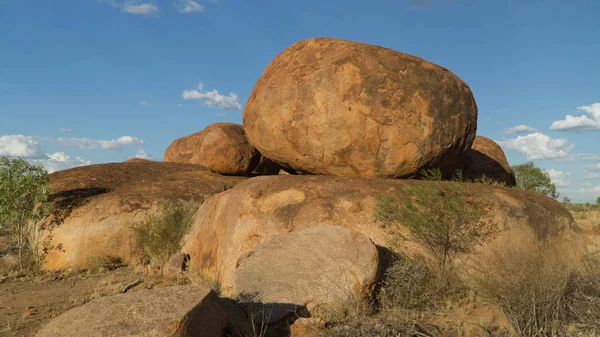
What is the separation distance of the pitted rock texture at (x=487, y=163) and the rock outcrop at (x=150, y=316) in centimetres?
763

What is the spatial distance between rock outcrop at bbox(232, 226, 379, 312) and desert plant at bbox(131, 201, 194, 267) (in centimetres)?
438

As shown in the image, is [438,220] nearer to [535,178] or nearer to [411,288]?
[411,288]

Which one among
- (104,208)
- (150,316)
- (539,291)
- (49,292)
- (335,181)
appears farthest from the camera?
(104,208)

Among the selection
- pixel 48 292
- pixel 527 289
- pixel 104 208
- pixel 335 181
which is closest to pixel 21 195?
pixel 104 208

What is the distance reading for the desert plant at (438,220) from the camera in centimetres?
757

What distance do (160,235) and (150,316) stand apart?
254 inches

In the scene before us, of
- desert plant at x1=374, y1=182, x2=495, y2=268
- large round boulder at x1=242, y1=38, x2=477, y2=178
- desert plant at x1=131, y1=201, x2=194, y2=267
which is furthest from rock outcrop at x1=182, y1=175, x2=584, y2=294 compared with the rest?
desert plant at x1=131, y1=201, x2=194, y2=267

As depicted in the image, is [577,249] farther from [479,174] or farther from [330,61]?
[330,61]

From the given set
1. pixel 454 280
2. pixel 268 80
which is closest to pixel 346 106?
pixel 268 80

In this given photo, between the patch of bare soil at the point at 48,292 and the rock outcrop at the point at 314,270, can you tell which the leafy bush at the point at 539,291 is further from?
the patch of bare soil at the point at 48,292

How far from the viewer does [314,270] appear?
21.5 ft

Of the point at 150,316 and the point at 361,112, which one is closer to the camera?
the point at 150,316

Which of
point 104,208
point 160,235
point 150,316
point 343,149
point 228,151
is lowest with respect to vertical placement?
point 150,316

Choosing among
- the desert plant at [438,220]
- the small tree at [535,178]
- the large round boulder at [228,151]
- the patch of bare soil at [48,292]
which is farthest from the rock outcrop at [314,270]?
the small tree at [535,178]
